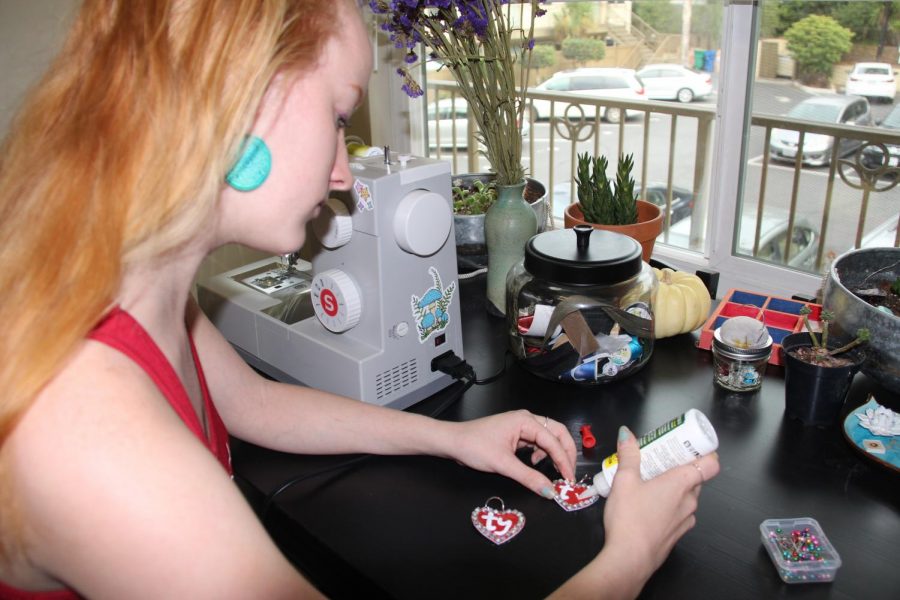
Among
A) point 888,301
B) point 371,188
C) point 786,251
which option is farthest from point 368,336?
point 786,251

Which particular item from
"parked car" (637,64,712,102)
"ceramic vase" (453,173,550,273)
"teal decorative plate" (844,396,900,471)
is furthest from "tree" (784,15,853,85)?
"teal decorative plate" (844,396,900,471)

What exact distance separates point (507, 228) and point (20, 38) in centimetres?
128

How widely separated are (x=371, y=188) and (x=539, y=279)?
1.02 ft

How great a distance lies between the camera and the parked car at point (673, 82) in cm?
282

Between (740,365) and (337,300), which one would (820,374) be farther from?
(337,300)

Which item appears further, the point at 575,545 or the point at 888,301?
the point at 888,301

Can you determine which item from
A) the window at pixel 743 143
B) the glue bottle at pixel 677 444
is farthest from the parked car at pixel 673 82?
the glue bottle at pixel 677 444

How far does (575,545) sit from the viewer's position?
80 cm

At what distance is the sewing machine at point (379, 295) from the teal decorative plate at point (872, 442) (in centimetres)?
57

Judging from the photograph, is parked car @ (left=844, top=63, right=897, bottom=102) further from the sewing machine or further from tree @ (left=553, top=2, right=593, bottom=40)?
the sewing machine

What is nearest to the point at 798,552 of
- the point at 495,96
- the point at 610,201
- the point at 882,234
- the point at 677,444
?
the point at 677,444

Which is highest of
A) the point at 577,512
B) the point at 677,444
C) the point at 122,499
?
the point at 122,499

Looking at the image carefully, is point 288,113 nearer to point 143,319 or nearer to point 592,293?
point 143,319

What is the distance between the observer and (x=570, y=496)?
2.85 ft
